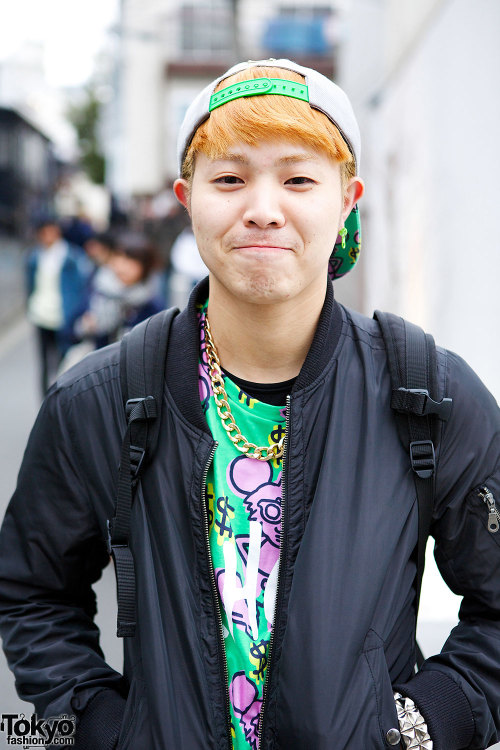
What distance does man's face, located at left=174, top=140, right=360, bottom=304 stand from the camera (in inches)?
68.1

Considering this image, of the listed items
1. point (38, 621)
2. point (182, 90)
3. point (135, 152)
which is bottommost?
point (38, 621)

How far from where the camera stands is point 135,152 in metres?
31.2

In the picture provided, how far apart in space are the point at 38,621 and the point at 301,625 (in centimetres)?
60

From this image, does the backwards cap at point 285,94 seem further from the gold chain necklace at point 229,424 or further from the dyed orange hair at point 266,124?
the gold chain necklace at point 229,424

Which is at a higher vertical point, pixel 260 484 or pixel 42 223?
pixel 42 223

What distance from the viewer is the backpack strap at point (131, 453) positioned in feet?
5.83

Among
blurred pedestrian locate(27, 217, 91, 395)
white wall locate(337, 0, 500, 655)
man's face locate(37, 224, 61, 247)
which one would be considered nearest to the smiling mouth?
white wall locate(337, 0, 500, 655)

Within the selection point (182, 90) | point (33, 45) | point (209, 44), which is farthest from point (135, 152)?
point (33, 45)

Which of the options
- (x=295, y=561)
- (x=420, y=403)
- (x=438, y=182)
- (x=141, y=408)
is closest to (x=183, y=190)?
(x=141, y=408)

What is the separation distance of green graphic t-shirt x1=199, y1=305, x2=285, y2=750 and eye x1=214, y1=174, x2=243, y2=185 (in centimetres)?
40

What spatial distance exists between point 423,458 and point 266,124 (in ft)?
2.28

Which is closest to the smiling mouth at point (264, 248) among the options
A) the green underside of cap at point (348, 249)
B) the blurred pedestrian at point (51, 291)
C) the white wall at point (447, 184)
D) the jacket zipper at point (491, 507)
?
Result: the green underside of cap at point (348, 249)

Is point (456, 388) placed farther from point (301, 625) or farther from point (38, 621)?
point (38, 621)

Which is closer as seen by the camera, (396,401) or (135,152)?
(396,401)
